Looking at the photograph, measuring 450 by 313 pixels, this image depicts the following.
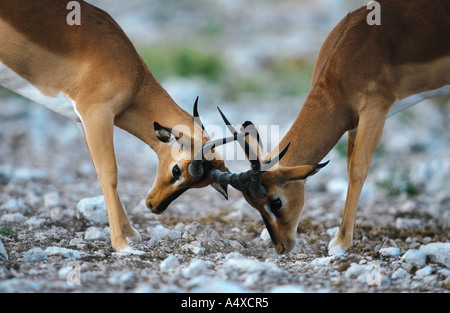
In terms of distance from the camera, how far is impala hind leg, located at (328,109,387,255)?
6.50 metres

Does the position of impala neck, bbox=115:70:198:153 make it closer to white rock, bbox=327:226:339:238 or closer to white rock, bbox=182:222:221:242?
white rock, bbox=182:222:221:242

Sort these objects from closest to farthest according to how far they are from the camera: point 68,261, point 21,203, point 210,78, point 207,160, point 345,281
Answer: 1. point 345,281
2. point 68,261
3. point 207,160
4. point 21,203
5. point 210,78

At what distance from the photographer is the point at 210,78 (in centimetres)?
1702

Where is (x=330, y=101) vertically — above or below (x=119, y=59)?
below

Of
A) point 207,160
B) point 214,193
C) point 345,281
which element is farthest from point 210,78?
point 345,281

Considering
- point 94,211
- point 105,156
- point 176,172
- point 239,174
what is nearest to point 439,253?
point 239,174

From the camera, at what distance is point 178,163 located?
6.33 m

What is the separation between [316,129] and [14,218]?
148 inches

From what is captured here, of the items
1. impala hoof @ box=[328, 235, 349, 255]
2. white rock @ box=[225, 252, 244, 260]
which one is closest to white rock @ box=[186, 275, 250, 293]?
white rock @ box=[225, 252, 244, 260]

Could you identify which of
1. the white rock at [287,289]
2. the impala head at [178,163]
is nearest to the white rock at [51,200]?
the impala head at [178,163]

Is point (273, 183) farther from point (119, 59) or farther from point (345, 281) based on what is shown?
point (119, 59)

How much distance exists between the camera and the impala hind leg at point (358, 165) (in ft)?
21.3

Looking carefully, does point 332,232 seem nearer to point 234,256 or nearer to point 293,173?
point 293,173
